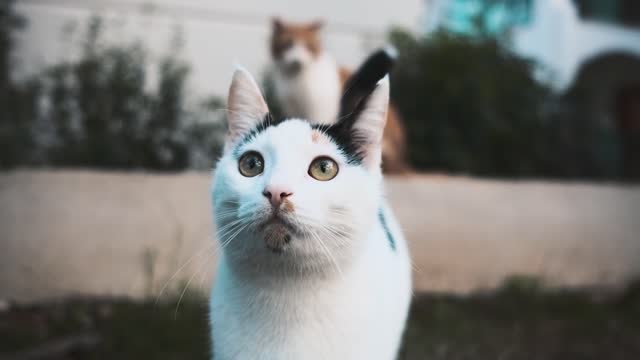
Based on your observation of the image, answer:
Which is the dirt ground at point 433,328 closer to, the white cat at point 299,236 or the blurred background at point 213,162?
the blurred background at point 213,162

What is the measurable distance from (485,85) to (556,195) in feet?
3.03

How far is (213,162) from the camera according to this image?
3760 millimetres

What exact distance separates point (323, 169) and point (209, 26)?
3726 mm

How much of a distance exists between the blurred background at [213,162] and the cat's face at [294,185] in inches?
22.7

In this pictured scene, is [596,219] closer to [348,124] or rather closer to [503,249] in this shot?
[503,249]

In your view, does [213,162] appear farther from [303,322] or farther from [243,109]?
[303,322]

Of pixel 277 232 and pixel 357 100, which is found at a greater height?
pixel 357 100

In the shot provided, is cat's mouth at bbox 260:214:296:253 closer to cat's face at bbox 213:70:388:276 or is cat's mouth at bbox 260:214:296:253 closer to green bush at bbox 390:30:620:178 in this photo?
cat's face at bbox 213:70:388:276

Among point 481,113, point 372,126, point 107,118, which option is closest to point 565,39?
point 481,113

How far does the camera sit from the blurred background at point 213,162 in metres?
2.83

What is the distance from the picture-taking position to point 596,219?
13.0 feet

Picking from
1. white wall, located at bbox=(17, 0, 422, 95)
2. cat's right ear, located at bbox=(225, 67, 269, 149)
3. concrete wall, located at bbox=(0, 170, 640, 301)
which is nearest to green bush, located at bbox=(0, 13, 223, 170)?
white wall, located at bbox=(17, 0, 422, 95)

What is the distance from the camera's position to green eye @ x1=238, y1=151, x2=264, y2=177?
1327 millimetres

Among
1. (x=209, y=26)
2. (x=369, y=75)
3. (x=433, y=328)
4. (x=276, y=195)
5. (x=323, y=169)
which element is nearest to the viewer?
(x=276, y=195)
